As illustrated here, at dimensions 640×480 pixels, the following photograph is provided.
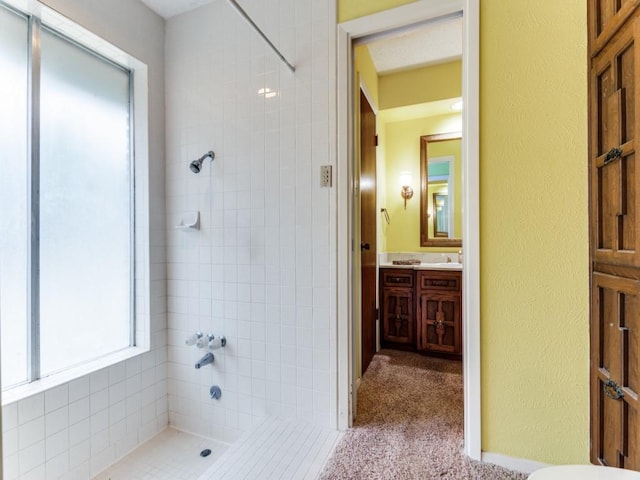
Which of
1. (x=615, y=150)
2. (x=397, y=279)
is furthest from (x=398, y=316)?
(x=615, y=150)

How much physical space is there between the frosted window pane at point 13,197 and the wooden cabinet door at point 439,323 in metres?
2.76

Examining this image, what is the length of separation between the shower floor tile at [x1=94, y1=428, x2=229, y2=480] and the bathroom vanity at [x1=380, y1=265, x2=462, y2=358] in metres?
1.72

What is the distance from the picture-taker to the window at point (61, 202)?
1.54 metres

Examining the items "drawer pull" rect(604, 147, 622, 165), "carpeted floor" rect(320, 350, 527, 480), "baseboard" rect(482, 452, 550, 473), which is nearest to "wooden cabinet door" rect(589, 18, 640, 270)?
"drawer pull" rect(604, 147, 622, 165)

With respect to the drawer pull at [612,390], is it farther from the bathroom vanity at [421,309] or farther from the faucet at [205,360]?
the faucet at [205,360]

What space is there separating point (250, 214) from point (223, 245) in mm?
295

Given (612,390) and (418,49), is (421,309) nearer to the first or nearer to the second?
(612,390)

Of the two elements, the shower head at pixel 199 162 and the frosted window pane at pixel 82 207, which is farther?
the shower head at pixel 199 162

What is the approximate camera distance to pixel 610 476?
75cm

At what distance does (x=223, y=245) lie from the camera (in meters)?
2.01

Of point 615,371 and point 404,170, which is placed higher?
point 404,170

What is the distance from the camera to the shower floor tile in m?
1.79

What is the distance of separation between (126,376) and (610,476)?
2.31 m

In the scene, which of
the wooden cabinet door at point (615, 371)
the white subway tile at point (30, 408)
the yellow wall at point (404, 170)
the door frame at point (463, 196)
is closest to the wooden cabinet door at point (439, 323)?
the yellow wall at point (404, 170)
